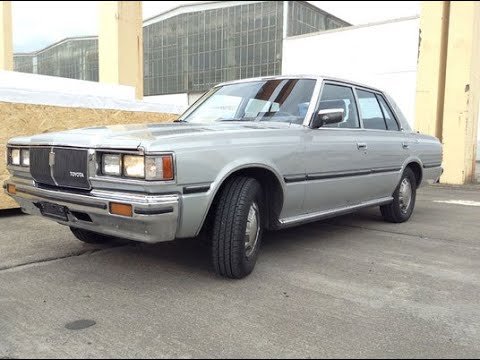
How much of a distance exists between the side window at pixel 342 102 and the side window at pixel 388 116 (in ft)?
2.63

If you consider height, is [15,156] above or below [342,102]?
below

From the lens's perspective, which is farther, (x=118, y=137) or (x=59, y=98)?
(x=59, y=98)

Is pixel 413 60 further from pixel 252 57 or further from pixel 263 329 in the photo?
pixel 263 329

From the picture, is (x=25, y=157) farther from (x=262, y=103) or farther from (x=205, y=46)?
(x=205, y=46)

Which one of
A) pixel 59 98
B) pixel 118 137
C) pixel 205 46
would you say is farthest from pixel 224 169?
pixel 205 46

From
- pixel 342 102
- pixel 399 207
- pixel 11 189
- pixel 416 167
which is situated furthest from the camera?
pixel 416 167

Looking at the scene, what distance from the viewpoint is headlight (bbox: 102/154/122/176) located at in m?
3.23

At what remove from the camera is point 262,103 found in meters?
4.55

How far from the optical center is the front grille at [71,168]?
3.38 metres

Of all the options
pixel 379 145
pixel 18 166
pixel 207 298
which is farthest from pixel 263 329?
pixel 379 145

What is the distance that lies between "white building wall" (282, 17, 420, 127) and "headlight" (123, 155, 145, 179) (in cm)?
1551

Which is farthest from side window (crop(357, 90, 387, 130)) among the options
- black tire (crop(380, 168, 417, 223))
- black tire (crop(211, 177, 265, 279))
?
black tire (crop(211, 177, 265, 279))

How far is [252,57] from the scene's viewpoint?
27312 mm

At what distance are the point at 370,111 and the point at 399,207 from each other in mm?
1342
